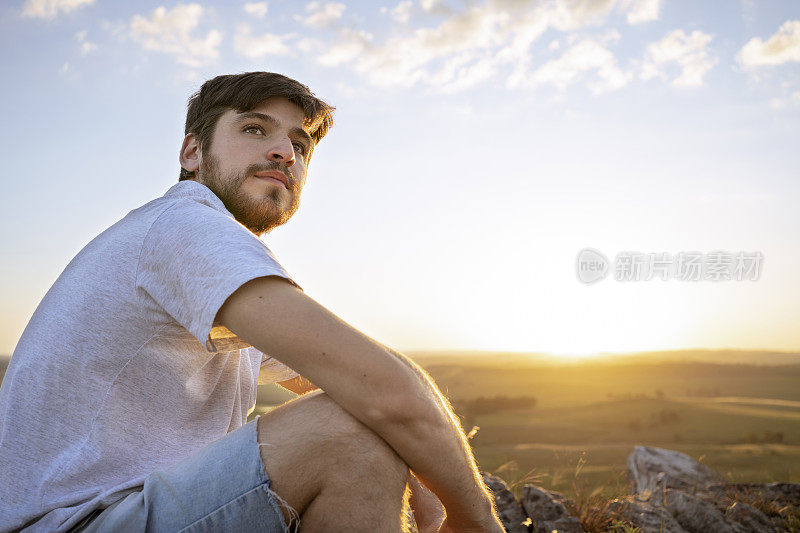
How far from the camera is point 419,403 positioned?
64.2 inches

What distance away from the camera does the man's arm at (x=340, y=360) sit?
160 centimetres

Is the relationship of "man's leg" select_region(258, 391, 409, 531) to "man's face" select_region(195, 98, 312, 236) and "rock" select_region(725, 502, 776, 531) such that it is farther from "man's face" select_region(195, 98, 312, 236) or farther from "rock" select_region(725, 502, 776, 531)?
"rock" select_region(725, 502, 776, 531)

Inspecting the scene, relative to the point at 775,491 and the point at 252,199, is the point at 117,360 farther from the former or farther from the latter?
the point at 775,491

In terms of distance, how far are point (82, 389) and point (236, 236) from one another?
0.69 m

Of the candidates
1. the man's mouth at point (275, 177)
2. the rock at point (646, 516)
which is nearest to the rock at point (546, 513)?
the rock at point (646, 516)

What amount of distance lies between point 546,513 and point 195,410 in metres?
2.48

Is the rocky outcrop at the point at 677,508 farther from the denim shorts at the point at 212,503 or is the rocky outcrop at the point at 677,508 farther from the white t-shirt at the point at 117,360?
the white t-shirt at the point at 117,360

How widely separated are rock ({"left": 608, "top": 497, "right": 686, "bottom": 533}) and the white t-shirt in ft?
9.92

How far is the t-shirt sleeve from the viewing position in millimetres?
1604

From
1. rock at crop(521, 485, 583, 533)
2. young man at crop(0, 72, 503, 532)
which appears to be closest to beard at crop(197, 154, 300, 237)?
young man at crop(0, 72, 503, 532)

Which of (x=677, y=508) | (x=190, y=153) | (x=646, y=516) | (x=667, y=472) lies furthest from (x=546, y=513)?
(x=190, y=153)

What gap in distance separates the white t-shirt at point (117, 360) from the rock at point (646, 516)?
302cm

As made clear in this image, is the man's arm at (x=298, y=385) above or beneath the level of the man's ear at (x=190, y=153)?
beneath

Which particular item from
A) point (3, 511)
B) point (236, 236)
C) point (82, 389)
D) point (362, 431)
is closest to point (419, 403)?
point (362, 431)
